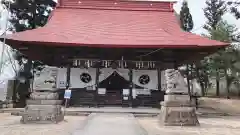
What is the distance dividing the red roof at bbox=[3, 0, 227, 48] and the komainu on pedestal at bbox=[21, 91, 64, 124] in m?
5.12

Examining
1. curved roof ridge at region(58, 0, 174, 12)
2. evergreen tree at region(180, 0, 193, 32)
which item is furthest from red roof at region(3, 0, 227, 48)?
evergreen tree at region(180, 0, 193, 32)

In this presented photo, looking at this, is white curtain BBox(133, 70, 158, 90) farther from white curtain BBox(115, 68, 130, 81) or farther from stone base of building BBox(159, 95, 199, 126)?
stone base of building BBox(159, 95, 199, 126)

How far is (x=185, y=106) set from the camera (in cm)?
930

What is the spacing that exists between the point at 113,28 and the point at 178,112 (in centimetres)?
917

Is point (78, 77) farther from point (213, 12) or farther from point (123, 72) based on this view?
point (213, 12)

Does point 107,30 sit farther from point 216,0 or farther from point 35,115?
point 216,0

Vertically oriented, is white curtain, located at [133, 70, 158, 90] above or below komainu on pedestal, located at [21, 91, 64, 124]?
above

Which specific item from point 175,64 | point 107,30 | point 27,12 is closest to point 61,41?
point 107,30

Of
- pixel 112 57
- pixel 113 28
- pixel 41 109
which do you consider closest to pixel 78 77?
pixel 112 57

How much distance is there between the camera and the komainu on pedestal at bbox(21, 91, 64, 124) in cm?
925

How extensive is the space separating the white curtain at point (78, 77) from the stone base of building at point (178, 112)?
23.7 ft

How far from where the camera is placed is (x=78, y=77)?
52.1 feet

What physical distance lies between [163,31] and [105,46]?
4.17 m

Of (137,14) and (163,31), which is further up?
(137,14)
